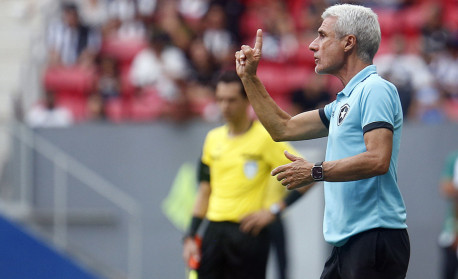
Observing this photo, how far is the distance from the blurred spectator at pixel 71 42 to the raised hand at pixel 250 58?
7.99 metres

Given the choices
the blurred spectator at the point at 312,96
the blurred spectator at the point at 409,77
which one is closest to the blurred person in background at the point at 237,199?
the blurred spectator at the point at 312,96

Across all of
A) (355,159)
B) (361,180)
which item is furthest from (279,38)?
(355,159)

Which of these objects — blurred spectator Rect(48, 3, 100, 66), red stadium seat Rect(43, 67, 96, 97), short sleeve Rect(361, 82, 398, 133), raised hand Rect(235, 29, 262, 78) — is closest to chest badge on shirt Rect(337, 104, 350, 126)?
short sleeve Rect(361, 82, 398, 133)

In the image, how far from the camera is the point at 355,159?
379cm

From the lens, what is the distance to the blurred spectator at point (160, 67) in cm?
1122

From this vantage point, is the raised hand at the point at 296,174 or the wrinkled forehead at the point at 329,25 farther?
the wrinkled forehead at the point at 329,25

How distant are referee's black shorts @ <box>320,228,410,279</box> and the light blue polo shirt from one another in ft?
0.16

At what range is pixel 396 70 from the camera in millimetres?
10859

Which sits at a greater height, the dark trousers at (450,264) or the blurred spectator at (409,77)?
the blurred spectator at (409,77)

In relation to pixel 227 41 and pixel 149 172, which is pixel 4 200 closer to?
pixel 149 172

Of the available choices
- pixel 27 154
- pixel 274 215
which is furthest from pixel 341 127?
pixel 27 154

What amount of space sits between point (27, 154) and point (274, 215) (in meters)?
5.00

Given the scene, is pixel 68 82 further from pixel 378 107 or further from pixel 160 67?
pixel 378 107

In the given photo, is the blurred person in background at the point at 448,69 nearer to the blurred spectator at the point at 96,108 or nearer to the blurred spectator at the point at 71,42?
the blurred spectator at the point at 96,108
